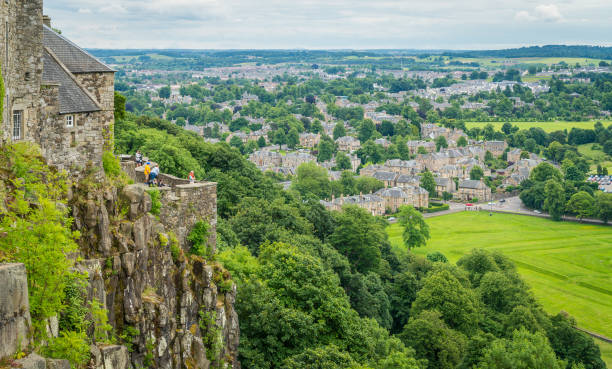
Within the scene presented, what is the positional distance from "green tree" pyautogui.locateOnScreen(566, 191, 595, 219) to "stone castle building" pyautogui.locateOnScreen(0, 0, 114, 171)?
124 meters

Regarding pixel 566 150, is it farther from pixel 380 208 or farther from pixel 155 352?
pixel 155 352

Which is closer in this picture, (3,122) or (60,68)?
(3,122)

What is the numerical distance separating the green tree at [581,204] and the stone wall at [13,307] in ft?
428

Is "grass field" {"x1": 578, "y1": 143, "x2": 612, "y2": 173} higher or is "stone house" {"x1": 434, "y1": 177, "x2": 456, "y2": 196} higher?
"grass field" {"x1": 578, "y1": 143, "x2": 612, "y2": 173}

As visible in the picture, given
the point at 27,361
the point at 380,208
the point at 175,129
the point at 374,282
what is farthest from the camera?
the point at 380,208

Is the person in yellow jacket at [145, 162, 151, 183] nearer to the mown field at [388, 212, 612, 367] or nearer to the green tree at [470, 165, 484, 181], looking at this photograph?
the mown field at [388, 212, 612, 367]

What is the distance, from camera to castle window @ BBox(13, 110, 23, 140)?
61.8ft

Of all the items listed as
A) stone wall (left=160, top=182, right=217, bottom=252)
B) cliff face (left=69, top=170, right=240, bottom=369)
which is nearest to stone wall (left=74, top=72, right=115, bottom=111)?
cliff face (left=69, top=170, right=240, bottom=369)

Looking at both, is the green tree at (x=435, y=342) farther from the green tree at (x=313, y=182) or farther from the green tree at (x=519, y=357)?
the green tree at (x=313, y=182)

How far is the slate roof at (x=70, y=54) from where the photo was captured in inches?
863

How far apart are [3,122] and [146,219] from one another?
5885mm

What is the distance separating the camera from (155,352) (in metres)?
21.2

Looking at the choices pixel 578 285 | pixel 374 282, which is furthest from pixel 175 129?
pixel 578 285

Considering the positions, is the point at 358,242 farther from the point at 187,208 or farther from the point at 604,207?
the point at 604,207
